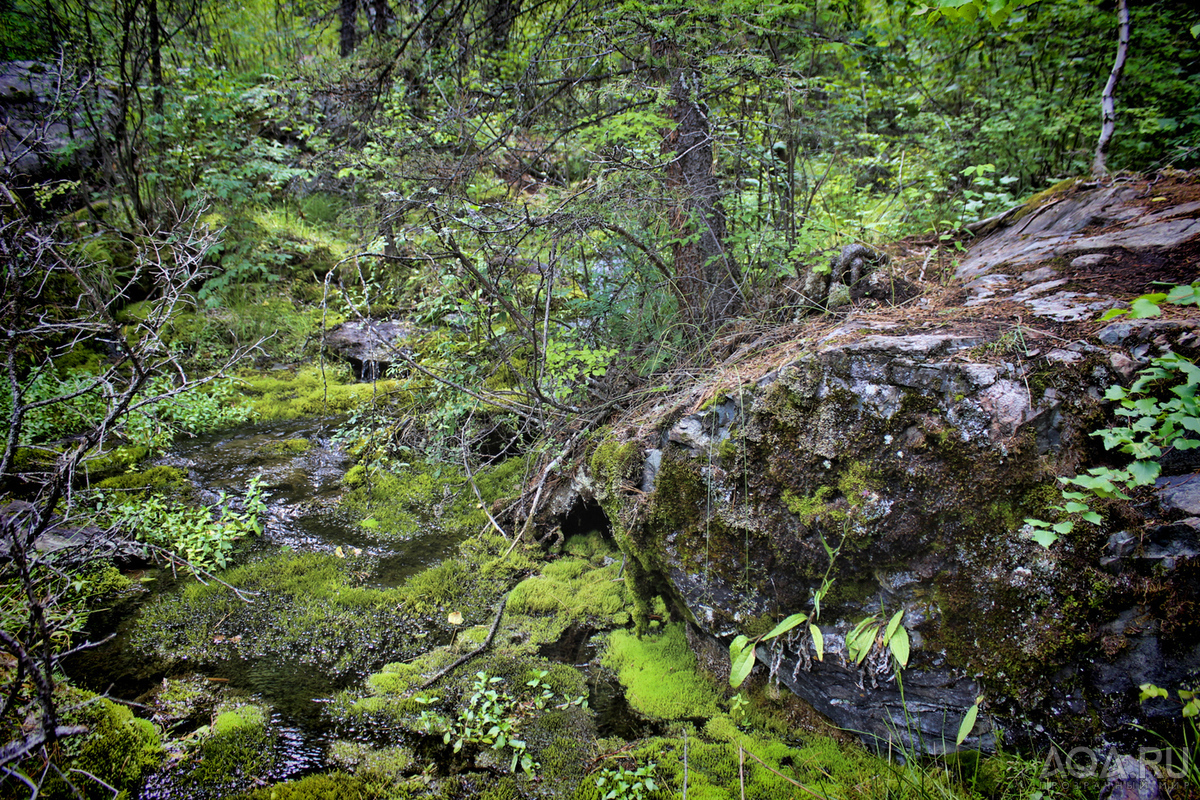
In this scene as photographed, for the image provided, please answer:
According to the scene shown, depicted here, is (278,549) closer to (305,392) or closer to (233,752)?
(233,752)

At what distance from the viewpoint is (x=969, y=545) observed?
212 cm

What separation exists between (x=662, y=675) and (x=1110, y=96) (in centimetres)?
484

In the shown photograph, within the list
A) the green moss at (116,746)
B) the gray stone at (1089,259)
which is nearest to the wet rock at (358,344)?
the green moss at (116,746)

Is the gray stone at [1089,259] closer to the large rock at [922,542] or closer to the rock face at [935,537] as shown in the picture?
the rock face at [935,537]

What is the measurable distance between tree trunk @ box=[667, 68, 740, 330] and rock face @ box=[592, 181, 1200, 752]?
1.27 m

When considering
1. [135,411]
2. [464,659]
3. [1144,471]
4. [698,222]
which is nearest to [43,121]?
[135,411]

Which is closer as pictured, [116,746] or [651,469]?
[116,746]

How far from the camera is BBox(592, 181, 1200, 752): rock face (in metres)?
1.85

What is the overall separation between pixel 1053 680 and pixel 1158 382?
4.02 ft

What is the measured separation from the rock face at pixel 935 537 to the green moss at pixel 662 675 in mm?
383

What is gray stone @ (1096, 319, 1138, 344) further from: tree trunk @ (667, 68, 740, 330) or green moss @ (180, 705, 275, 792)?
green moss @ (180, 705, 275, 792)

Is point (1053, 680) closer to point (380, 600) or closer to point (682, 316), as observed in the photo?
point (682, 316)

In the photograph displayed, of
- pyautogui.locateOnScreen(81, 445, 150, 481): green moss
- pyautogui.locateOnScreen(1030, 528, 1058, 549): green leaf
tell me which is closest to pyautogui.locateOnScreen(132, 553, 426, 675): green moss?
pyautogui.locateOnScreen(81, 445, 150, 481): green moss

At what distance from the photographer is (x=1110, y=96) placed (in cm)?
332
